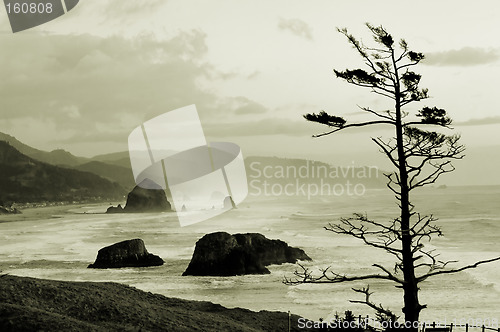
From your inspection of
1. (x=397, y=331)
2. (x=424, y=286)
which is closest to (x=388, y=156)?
(x=397, y=331)

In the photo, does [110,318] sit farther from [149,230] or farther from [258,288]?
[149,230]

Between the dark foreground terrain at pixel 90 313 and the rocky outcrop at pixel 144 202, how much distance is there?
5503 inches

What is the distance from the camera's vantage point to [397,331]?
1488cm

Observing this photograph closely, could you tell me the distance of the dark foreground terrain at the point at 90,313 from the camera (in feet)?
59.0

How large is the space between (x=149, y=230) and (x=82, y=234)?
1192 cm

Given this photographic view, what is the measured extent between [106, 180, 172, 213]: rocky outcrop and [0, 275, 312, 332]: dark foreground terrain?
140 metres

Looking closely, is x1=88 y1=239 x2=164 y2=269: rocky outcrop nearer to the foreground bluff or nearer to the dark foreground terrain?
the foreground bluff

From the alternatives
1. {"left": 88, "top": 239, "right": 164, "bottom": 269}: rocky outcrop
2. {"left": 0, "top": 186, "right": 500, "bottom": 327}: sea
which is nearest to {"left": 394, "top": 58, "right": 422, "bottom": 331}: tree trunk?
{"left": 0, "top": 186, "right": 500, "bottom": 327}: sea

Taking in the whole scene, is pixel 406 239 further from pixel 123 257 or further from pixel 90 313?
pixel 123 257

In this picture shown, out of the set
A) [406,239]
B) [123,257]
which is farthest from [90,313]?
[123,257]

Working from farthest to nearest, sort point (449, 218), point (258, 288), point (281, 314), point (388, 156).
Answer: point (449, 218), point (258, 288), point (281, 314), point (388, 156)

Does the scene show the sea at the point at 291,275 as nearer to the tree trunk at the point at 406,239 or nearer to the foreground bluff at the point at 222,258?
the foreground bluff at the point at 222,258

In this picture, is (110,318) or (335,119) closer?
(335,119)

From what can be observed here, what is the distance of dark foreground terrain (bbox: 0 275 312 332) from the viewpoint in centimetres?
1798
